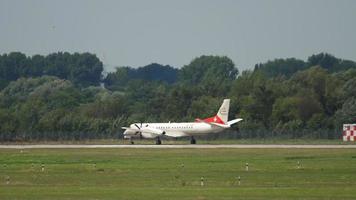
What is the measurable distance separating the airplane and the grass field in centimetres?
2515

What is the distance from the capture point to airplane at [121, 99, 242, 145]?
114438 millimetres

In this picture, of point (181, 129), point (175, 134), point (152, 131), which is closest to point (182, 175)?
point (181, 129)

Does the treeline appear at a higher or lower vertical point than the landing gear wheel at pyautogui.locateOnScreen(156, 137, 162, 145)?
higher

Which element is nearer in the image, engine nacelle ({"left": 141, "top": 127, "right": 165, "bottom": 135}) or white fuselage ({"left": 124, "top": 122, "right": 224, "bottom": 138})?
white fuselage ({"left": 124, "top": 122, "right": 224, "bottom": 138})

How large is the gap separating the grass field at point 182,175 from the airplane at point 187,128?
25.1 m

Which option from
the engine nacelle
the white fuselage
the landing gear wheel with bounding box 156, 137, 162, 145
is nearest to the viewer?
the white fuselage

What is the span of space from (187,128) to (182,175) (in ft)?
189

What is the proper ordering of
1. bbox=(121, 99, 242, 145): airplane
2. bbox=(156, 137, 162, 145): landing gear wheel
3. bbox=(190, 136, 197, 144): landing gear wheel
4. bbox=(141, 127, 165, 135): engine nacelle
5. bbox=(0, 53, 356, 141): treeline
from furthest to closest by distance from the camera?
bbox=(0, 53, 356, 141): treeline, bbox=(141, 127, 165, 135): engine nacelle, bbox=(156, 137, 162, 145): landing gear wheel, bbox=(190, 136, 197, 144): landing gear wheel, bbox=(121, 99, 242, 145): airplane

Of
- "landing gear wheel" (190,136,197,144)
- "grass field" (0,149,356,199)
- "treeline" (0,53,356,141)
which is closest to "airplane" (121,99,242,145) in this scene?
"landing gear wheel" (190,136,197,144)

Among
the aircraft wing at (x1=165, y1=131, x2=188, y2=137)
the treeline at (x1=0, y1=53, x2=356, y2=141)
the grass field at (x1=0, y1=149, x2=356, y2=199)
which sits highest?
the treeline at (x1=0, y1=53, x2=356, y2=141)

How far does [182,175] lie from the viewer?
58750 millimetres

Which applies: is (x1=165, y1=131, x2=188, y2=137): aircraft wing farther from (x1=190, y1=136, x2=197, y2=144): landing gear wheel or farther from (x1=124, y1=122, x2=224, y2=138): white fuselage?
(x1=190, y1=136, x2=197, y2=144): landing gear wheel

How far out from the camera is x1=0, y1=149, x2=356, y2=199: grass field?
46562 millimetres

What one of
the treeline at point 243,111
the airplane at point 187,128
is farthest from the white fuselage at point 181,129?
the treeline at point 243,111
